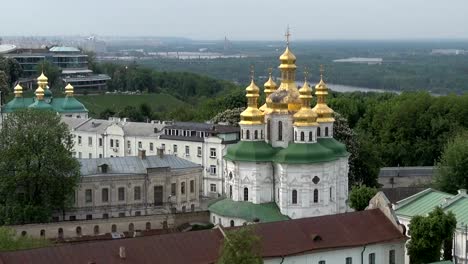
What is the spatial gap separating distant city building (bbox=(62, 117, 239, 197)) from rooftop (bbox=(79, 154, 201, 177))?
24.5 feet

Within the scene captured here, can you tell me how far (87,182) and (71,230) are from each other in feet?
22.2

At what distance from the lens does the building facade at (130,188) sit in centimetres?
5238

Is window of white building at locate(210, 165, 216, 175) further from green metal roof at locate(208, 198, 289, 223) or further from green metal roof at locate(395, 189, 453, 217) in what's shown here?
green metal roof at locate(395, 189, 453, 217)

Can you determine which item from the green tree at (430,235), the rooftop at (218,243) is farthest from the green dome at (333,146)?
the green tree at (430,235)

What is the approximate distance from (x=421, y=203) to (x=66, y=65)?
97.6 m

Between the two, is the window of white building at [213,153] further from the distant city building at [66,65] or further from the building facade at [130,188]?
the distant city building at [66,65]

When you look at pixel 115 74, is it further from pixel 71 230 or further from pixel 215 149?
pixel 71 230

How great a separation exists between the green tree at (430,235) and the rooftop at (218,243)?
0.76 metres

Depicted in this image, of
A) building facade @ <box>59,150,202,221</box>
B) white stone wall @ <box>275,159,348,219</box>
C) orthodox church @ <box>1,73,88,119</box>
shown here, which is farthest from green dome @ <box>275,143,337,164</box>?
orthodox church @ <box>1,73,88,119</box>

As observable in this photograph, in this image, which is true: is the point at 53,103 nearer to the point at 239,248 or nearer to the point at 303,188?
the point at 303,188

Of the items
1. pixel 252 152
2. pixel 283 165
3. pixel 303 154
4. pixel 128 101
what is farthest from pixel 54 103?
pixel 303 154

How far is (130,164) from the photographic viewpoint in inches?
2154

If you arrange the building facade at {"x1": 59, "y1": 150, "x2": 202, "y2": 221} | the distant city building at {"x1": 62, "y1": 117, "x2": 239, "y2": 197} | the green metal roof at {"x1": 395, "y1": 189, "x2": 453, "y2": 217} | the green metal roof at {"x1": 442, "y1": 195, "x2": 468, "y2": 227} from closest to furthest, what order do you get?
the green metal roof at {"x1": 442, "y1": 195, "x2": 468, "y2": 227}, the green metal roof at {"x1": 395, "y1": 189, "x2": 453, "y2": 217}, the building facade at {"x1": 59, "y1": 150, "x2": 202, "y2": 221}, the distant city building at {"x1": 62, "y1": 117, "x2": 239, "y2": 197}

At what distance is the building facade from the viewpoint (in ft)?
172
